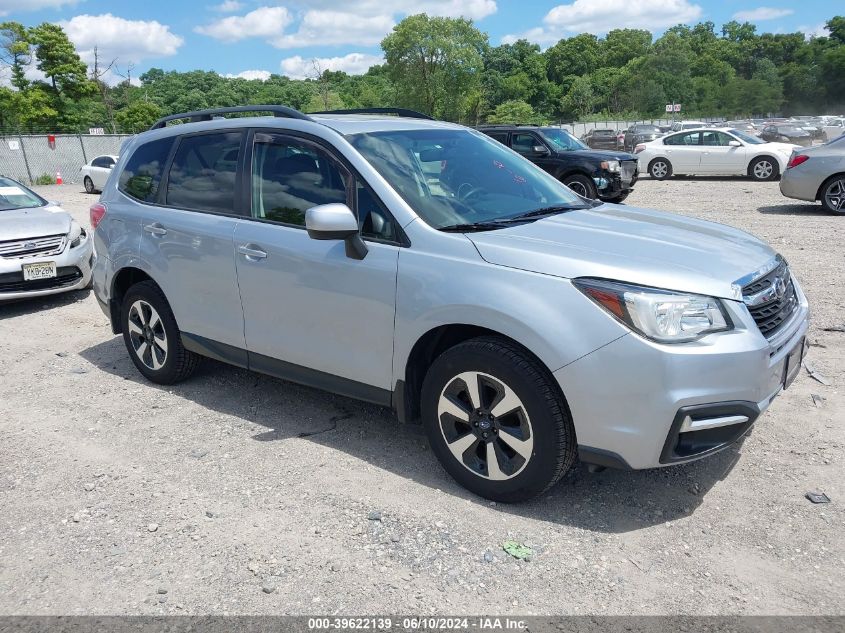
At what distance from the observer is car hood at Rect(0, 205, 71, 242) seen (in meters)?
7.96

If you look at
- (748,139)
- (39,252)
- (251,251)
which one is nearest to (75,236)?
(39,252)

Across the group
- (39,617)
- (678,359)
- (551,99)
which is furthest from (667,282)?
(551,99)

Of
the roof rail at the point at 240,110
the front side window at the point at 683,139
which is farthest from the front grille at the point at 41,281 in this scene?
the front side window at the point at 683,139

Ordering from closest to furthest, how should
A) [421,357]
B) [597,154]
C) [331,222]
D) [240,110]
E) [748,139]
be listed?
1. [331,222]
2. [421,357]
3. [240,110]
4. [597,154]
5. [748,139]

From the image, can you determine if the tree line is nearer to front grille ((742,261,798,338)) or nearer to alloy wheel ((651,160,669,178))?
alloy wheel ((651,160,669,178))

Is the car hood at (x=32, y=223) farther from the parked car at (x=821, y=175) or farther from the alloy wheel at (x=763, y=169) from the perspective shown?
the alloy wheel at (x=763, y=169)

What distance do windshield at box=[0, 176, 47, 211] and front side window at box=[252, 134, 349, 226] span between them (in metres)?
5.92

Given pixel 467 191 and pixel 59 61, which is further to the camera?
pixel 59 61

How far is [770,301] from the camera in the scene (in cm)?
337

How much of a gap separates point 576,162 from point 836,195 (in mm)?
4976

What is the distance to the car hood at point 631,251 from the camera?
10.2 ft

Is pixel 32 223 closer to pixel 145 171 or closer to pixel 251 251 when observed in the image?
pixel 145 171

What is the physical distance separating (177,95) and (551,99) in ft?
237

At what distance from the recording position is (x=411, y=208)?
145 inches
